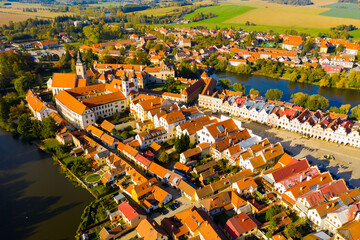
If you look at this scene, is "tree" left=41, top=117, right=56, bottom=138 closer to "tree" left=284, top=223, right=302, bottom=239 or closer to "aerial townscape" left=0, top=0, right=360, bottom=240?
"aerial townscape" left=0, top=0, right=360, bottom=240

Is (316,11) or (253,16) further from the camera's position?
(316,11)

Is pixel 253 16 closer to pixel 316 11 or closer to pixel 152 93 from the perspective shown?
pixel 316 11

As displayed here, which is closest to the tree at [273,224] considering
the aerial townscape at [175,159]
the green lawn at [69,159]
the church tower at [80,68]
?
the aerial townscape at [175,159]

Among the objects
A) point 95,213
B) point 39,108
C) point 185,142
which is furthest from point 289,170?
point 39,108

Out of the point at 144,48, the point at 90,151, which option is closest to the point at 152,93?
the point at 90,151

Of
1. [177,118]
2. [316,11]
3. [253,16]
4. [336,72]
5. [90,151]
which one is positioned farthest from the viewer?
[316,11]

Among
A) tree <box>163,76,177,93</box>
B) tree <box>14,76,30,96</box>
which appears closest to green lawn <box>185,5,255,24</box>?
tree <box>163,76,177,93</box>

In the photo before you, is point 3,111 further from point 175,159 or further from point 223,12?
point 223,12
